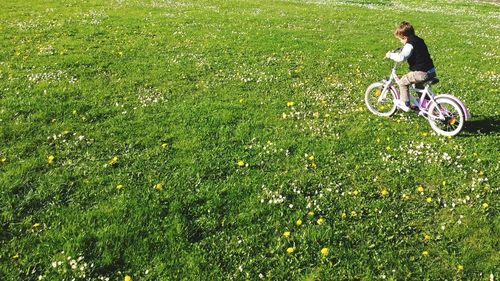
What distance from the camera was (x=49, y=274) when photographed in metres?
5.73

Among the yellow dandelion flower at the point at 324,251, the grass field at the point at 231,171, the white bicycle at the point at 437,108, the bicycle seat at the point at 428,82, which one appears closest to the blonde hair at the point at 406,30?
the white bicycle at the point at 437,108

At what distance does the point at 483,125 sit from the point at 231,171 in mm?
7417

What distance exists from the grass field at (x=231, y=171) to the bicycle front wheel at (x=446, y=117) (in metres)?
0.32

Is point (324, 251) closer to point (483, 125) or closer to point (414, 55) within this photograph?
point (414, 55)

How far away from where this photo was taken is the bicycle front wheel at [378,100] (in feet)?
37.5

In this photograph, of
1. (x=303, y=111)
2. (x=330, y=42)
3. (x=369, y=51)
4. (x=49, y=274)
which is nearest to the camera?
(x=49, y=274)

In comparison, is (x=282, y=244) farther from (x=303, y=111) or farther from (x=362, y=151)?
(x=303, y=111)

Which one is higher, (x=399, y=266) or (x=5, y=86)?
(x=5, y=86)

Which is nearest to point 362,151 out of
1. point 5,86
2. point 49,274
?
point 49,274

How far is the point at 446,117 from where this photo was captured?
9.98 m

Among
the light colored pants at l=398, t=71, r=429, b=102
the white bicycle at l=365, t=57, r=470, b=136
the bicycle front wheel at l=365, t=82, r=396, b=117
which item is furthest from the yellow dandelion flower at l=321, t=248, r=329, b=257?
the bicycle front wheel at l=365, t=82, r=396, b=117

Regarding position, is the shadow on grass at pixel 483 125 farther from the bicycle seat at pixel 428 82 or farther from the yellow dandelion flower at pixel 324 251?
the yellow dandelion flower at pixel 324 251

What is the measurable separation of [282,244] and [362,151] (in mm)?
3917

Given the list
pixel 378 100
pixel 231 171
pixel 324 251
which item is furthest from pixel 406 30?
pixel 324 251
